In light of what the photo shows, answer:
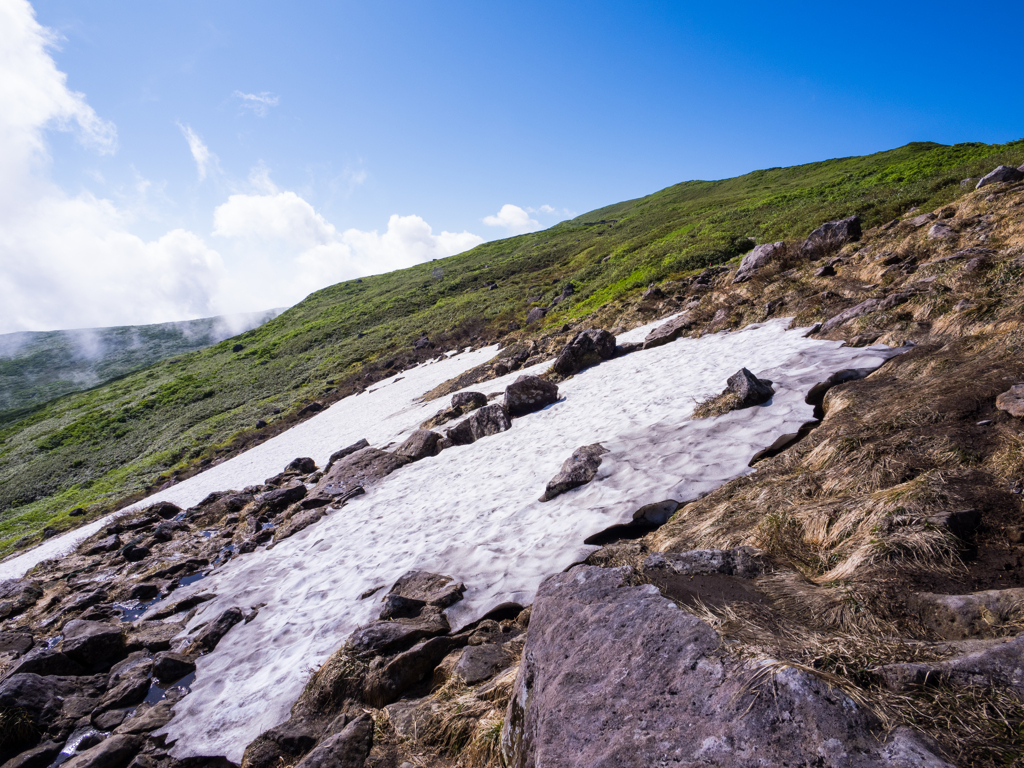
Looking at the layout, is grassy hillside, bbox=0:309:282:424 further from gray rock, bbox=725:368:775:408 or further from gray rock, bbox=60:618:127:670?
gray rock, bbox=725:368:775:408

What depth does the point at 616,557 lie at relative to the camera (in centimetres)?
638

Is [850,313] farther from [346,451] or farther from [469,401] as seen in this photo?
[346,451]

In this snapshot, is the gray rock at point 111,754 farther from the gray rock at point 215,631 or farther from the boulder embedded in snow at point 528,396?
the boulder embedded in snow at point 528,396

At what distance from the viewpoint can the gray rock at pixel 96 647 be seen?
853 cm

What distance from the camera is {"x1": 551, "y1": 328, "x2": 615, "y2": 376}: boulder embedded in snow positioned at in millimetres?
19594

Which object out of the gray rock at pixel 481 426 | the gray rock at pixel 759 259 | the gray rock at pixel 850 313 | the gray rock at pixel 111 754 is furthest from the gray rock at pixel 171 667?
the gray rock at pixel 759 259

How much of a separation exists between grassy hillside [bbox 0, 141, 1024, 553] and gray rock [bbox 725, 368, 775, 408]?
18.7 meters

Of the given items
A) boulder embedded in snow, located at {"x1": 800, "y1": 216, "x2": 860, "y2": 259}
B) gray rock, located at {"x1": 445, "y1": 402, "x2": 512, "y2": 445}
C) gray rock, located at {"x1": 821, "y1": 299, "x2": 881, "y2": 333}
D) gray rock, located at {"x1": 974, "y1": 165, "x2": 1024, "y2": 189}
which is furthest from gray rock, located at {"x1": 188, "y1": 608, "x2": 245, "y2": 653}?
gray rock, located at {"x1": 974, "y1": 165, "x2": 1024, "y2": 189}

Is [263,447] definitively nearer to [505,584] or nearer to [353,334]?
[505,584]

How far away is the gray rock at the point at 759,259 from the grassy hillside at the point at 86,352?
136 m

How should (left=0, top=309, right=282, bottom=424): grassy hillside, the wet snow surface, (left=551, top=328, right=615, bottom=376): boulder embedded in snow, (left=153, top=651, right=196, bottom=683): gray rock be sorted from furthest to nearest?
(left=0, top=309, right=282, bottom=424): grassy hillside, (left=551, top=328, right=615, bottom=376): boulder embedded in snow, (left=153, top=651, right=196, bottom=683): gray rock, the wet snow surface

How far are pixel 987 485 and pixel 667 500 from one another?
3812 mm

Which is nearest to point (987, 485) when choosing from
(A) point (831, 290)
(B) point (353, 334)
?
(A) point (831, 290)

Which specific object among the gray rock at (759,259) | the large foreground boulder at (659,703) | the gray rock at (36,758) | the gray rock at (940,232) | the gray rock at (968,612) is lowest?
the gray rock at (36,758)
